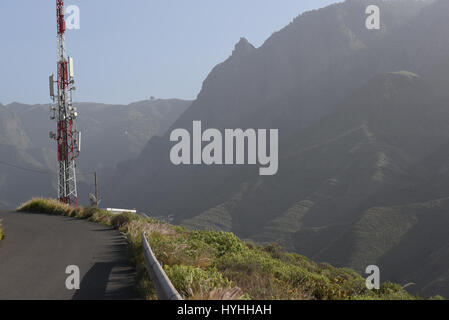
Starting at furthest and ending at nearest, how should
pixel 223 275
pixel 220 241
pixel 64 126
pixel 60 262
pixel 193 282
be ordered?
pixel 64 126
pixel 220 241
pixel 60 262
pixel 223 275
pixel 193 282

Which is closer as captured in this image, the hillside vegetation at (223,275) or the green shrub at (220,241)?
the hillside vegetation at (223,275)

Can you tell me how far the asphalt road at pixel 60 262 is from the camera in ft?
26.8

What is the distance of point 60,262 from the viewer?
11039 mm

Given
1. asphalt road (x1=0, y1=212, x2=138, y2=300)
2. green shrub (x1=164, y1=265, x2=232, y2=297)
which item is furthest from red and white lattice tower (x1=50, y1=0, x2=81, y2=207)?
green shrub (x1=164, y1=265, x2=232, y2=297)

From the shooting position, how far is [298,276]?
11.1 m

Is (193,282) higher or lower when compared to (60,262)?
higher

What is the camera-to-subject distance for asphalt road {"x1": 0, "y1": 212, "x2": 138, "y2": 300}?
26.8 ft

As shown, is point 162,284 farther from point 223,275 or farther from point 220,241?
point 220,241

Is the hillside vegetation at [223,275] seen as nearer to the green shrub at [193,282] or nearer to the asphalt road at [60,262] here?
the green shrub at [193,282]

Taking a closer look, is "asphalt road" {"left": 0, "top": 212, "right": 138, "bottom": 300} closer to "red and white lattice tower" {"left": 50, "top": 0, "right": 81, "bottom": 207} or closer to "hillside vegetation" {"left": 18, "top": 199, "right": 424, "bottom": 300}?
"hillside vegetation" {"left": 18, "top": 199, "right": 424, "bottom": 300}

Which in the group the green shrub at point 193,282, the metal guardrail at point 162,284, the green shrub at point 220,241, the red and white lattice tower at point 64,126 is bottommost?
the green shrub at point 220,241

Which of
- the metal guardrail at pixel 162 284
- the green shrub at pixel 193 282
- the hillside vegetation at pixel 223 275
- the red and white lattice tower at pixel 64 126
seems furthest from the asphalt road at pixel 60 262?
the red and white lattice tower at pixel 64 126

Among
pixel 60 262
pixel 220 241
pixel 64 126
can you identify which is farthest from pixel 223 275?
pixel 64 126
